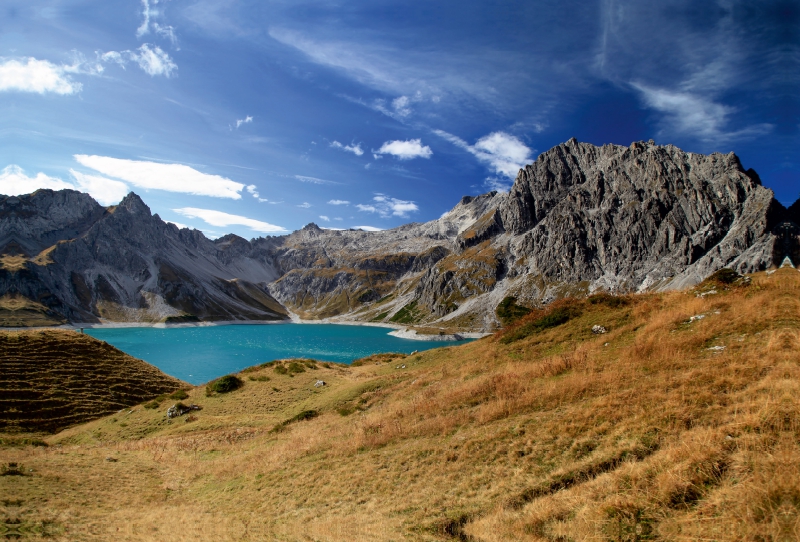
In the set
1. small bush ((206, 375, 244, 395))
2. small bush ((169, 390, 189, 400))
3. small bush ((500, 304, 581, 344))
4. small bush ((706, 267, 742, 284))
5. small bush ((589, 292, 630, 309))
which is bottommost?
small bush ((169, 390, 189, 400))

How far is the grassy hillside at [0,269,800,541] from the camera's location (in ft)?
23.9

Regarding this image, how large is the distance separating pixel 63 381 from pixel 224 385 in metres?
14.5

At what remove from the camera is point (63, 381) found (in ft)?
118

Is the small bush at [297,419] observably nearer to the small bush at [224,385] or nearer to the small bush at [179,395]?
the small bush at [224,385]

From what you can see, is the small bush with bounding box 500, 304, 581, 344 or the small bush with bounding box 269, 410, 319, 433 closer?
the small bush with bounding box 269, 410, 319, 433

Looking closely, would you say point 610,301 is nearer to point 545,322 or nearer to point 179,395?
point 545,322

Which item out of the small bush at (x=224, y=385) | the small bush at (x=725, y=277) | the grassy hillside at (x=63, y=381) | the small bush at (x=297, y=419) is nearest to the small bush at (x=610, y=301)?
the small bush at (x=725, y=277)

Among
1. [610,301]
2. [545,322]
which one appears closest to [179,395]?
[545,322]

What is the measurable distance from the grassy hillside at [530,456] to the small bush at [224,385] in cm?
1259

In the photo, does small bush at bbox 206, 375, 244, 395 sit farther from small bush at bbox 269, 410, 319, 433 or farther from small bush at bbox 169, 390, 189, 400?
small bush at bbox 269, 410, 319, 433

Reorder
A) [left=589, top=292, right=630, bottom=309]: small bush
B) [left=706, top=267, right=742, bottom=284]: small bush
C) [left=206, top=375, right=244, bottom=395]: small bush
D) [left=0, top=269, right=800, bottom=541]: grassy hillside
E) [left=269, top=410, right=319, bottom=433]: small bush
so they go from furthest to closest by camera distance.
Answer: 1. [left=206, top=375, right=244, bottom=395]: small bush
2. [left=589, top=292, right=630, bottom=309]: small bush
3. [left=269, top=410, right=319, bottom=433]: small bush
4. [left=706, top=267, right=742, bottom=284]: small bush
5. [left=0, top=269, right=800, bottom=541]: grassy hillside

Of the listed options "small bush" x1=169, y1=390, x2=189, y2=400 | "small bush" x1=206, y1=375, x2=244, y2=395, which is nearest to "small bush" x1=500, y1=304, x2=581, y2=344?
"small bush" x1=206, y1=375, x2=244, y2=395

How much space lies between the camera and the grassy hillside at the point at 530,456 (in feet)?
23.9

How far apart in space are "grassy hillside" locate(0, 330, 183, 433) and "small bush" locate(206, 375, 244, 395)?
7189 mm
